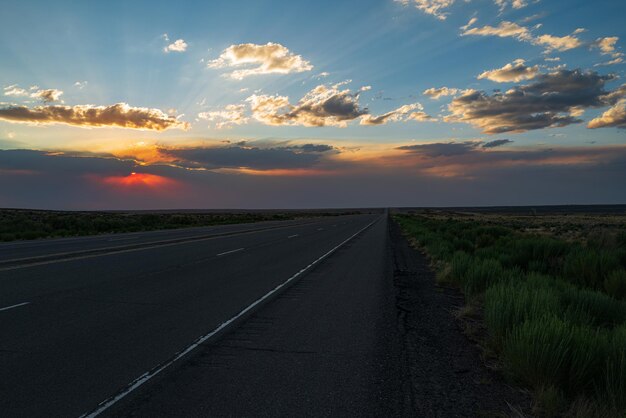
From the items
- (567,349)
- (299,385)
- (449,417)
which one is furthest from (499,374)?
(299,385)

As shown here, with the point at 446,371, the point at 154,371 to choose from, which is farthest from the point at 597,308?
the point at 154,371

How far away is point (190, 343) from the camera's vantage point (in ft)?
21.4

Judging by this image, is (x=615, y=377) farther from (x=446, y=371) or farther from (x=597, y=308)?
(x=597, y=308)

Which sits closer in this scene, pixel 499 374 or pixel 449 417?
pixel 449 417

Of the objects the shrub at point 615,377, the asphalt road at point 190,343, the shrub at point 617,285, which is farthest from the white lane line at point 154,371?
the shrub at point 617,285

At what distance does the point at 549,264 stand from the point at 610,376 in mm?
10872

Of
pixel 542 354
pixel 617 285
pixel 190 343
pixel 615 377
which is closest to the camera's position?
pixel 615 377

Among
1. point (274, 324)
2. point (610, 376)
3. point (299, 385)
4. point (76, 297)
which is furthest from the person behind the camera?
point (76, 297)

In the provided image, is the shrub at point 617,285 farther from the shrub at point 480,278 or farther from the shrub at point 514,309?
the shrub at point 514,309

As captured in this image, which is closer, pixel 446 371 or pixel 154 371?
pixel 154 371

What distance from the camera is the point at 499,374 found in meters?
5.65

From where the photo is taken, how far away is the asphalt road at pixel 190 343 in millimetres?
4609

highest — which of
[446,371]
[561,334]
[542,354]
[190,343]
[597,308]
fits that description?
[561,334]

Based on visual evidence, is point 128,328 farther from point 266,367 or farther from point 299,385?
point 299,385
